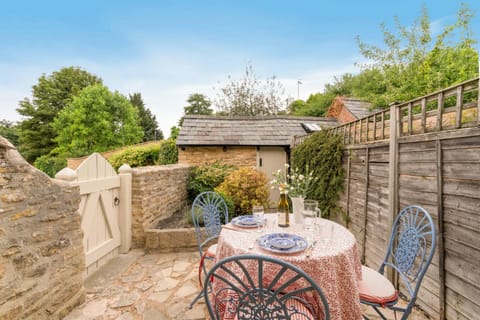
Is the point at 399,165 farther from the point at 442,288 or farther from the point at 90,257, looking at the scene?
the point at 90,257

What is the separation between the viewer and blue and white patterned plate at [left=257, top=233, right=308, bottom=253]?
161cm

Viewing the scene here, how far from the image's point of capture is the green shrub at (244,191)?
5.16 meters

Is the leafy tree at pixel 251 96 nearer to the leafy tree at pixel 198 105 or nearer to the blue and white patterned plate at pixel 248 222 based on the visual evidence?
the leafy tree at pixel 198 105

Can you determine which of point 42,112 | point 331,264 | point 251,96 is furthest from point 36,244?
point 42,112

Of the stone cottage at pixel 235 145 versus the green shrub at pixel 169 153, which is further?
the green shrub at pixel 169 153

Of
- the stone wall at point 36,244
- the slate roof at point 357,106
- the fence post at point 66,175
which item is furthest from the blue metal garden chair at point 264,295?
the slate roof at point 357,106

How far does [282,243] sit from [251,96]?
17.0 metres

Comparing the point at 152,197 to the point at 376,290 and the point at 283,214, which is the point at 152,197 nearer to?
the point at 283,214

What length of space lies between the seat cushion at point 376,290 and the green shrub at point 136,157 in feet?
36.4

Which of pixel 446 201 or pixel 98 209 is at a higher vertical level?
pixel 446 201

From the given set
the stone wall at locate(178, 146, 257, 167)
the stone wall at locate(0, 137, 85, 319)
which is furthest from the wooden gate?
the stone wall at locate(178, 146, 257, 167)

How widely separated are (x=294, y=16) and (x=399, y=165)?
5.37m

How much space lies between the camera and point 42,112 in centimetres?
2028

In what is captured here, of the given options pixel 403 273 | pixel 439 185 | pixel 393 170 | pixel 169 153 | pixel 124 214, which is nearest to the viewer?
pixel 403 273
